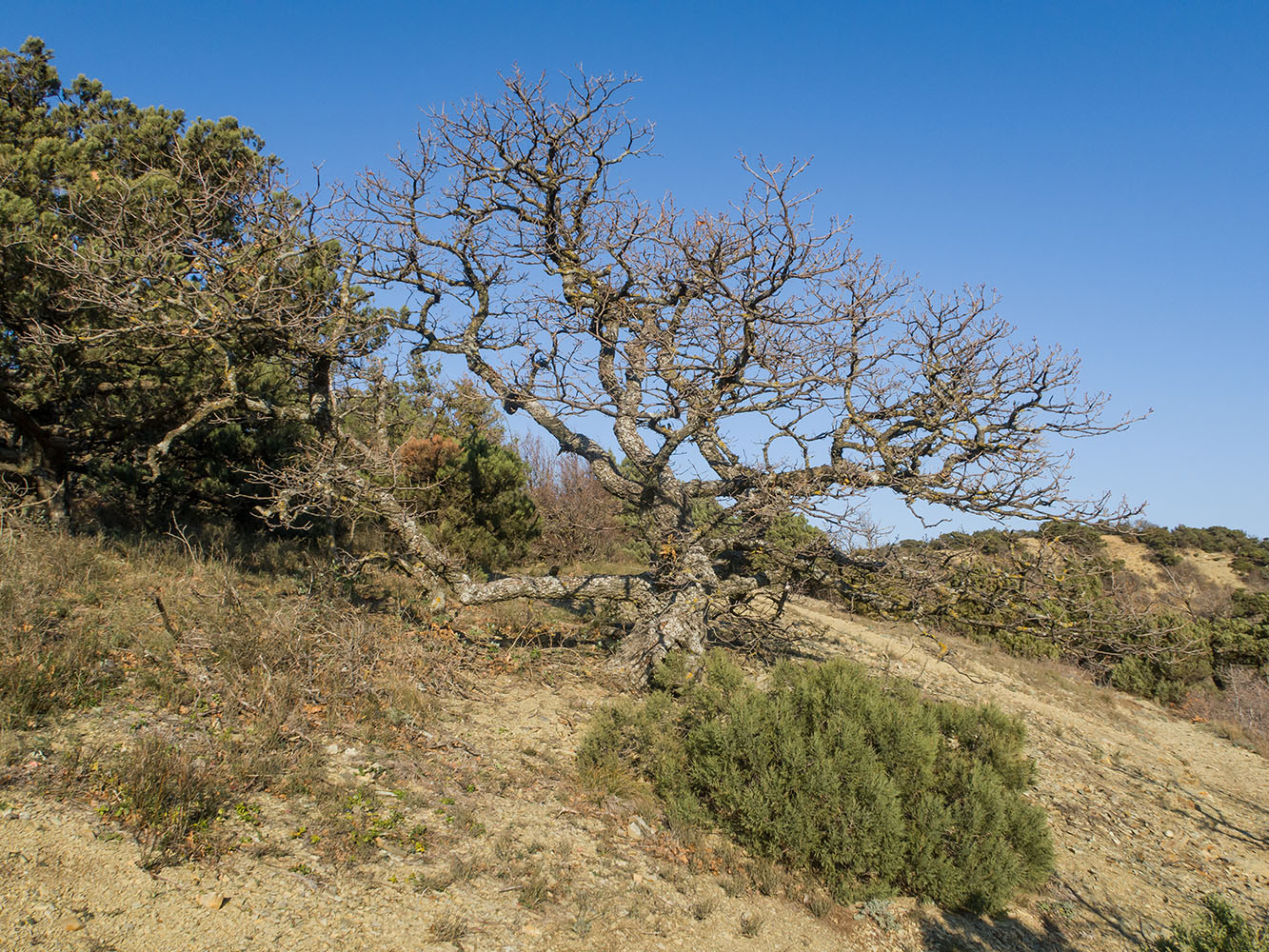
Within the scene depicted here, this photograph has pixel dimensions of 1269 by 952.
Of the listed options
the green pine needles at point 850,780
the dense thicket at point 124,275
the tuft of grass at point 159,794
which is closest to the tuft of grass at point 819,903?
the green pine needles at point 850,780

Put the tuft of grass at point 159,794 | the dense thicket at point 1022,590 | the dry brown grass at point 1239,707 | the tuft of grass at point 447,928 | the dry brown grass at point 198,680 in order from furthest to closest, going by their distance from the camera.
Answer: the dry brown grass at point 1239,707, the dense thicket at point 1022,590, the dry brown grass at point 198,680, the tuft of grass at point 159,794, the tuft of grass at point 447,928

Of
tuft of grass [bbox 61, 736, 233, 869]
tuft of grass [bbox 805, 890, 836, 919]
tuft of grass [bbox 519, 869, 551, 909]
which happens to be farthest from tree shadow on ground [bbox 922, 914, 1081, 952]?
tuft of grass [bbox 61, 736, 233, 869]

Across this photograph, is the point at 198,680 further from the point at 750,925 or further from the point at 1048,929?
the point at 1048,929

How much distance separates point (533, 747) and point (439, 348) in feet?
18.2

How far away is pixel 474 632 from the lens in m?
8.99

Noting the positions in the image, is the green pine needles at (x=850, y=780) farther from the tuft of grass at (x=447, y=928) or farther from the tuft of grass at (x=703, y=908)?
the tuft of grass at (x=447, y=928)

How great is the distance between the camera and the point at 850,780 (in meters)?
5.34

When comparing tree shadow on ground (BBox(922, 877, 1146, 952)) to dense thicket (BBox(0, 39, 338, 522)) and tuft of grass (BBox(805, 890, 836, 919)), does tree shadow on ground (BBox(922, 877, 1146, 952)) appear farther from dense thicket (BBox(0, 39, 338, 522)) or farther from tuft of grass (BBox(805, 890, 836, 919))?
dense thicket (BBox(0, 39, 338, 522))

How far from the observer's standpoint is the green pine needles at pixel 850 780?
521 cm

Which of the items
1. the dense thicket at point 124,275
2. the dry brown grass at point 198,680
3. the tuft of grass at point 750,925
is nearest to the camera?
the dry brown grass at point 198,680

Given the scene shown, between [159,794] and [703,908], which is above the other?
[159,794]

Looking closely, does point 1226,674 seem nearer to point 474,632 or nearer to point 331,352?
point 474,632

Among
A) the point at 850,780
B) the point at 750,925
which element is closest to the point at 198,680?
the point at 750,925

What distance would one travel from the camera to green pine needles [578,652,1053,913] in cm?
521
